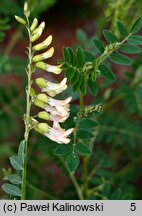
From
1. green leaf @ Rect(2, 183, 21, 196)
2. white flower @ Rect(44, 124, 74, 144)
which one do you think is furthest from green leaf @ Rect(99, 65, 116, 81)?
green leaf @ Rect(2, 183, 21, 196)

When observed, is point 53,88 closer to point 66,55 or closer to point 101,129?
point 66,55

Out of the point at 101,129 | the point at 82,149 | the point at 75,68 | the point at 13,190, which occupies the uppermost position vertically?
the point at 75,68

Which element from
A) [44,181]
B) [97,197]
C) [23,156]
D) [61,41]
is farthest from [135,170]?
[61,41]

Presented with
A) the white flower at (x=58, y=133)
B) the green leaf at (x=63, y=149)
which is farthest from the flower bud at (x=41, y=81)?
the green leaf at (x=63, y=149)

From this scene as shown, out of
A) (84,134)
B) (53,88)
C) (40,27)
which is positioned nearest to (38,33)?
(40,27)

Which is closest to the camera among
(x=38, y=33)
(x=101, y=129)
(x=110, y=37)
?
(x=38, y=33)

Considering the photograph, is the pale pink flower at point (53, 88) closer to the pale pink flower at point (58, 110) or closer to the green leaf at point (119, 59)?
the pale pink flower at point (58, 110)
